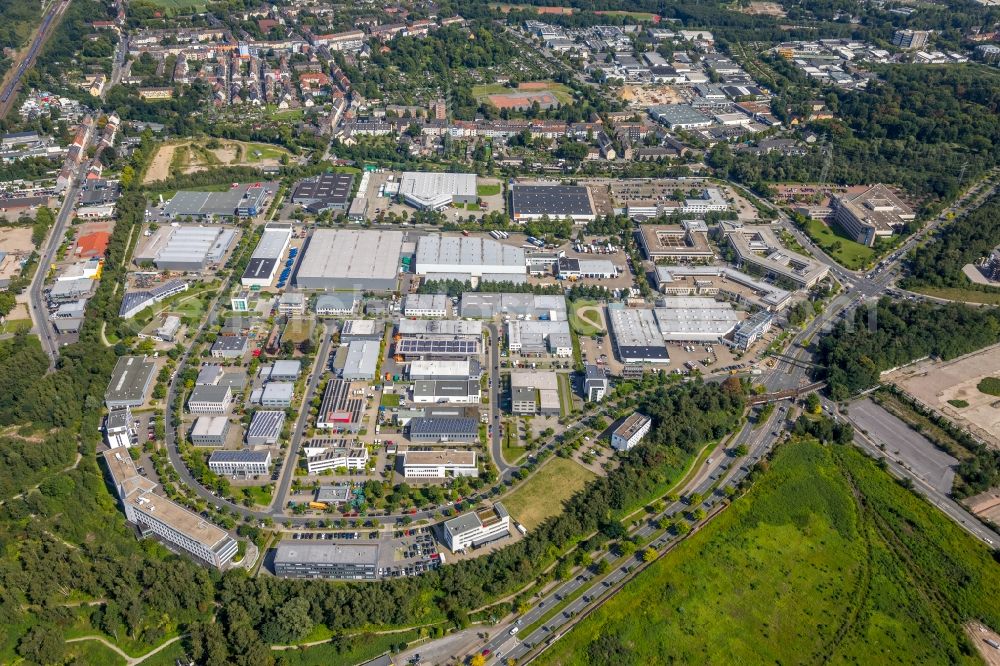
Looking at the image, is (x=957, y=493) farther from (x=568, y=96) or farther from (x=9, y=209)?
(x=9, y=209)

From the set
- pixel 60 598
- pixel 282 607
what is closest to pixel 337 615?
pixel 282 607

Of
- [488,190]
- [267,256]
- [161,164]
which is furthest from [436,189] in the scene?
[161,164]

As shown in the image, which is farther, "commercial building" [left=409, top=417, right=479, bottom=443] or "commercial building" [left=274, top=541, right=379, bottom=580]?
"commercial building" [left=409, top=417, right=479, bottom=443]

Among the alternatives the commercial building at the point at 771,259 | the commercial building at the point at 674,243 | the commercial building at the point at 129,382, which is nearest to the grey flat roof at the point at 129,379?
the commercial building at the point at 129,382

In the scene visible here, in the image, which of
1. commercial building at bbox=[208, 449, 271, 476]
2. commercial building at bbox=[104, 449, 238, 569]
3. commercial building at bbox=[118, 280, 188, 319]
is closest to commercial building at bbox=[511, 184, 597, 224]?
commercial building at bbox=[118, 280, 188, 319]

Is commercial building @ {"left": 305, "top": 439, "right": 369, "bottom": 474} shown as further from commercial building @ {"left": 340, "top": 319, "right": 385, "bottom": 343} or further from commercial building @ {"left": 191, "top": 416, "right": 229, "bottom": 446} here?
commercial building @ {"left": 340, "top": 319, "right": 385, "bottom": 343}

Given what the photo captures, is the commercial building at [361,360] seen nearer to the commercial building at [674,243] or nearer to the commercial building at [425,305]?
the commercial building at [425,305]
